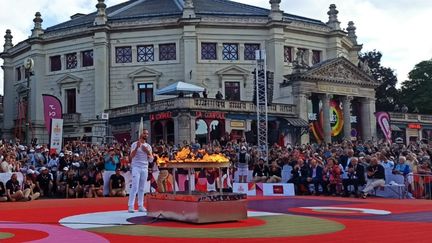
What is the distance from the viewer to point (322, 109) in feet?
187

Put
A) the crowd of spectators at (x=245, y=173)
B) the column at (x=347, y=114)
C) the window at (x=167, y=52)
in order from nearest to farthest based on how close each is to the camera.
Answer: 1. the crowd of spectators at (x=245, y=173)
2. the window at (x=167, y=52)
3. the column at (x=347, y=114)

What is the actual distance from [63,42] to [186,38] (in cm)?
1613

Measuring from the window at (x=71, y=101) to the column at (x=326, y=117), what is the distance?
28.6 metres

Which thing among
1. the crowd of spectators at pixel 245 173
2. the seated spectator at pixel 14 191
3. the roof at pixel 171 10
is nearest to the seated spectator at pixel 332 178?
the crowd of spectators at pixel 245 173

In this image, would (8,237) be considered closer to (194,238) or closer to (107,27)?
(194,238)

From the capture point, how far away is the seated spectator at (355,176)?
22078mm

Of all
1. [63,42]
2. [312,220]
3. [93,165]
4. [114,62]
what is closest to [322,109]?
[114,62]

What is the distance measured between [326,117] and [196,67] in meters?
15.0

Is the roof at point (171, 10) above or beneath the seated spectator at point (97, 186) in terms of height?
above

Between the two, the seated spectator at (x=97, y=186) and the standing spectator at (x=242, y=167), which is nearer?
the seated spectator at (x=97, y=186)

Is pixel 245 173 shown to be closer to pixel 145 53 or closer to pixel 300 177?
pixel 300 177

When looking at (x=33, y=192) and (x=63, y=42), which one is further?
(x=63, y=42)

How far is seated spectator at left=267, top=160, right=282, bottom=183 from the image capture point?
25.0 meters

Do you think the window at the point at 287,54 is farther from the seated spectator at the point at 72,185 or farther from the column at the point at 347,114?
the seated spectator at the point at 72,185
